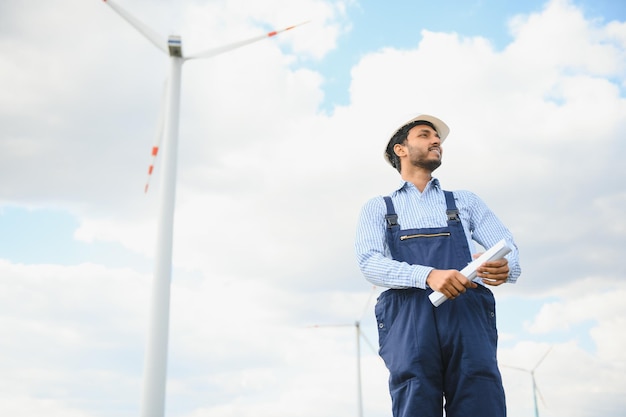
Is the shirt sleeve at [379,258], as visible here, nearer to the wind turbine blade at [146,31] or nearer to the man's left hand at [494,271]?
the man's left hand at [494,271]

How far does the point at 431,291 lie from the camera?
172 inches

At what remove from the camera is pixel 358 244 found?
476 centimetres

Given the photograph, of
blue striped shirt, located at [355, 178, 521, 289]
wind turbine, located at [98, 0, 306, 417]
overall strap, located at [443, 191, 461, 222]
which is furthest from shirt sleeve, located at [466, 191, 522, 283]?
wind turbine, located at [98, 0, 306, 417]

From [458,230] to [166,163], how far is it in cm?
1328

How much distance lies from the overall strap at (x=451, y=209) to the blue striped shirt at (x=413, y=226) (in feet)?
0.12

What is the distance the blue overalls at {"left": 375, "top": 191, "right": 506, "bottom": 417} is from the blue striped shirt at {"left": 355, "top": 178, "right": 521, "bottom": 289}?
0.57ft

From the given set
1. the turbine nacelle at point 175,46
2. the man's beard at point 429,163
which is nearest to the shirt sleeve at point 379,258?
the man's beard at point 429,163

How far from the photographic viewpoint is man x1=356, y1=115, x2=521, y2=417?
4176 millimetres

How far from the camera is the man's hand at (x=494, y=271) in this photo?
4195 millimetres

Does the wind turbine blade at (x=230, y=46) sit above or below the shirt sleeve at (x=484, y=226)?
above

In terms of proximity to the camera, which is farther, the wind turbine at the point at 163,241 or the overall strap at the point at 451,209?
the wind turbine at the point at 163,241

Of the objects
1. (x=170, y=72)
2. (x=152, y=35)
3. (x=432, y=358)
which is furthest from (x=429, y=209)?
(x=152, y=35)

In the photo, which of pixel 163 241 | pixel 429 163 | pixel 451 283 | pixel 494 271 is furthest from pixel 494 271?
pixel 163 241

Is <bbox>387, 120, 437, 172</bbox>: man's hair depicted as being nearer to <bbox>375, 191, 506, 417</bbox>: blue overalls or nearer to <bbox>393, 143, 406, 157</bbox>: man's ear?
<bbox>393, 143, 406, 157</bbox>: man's ear
